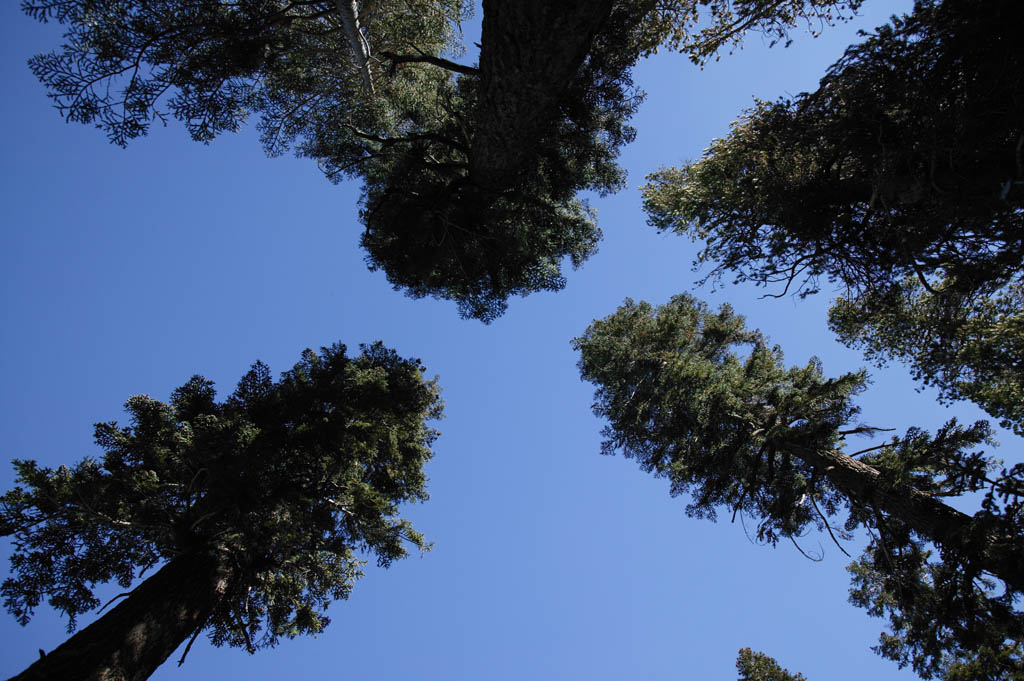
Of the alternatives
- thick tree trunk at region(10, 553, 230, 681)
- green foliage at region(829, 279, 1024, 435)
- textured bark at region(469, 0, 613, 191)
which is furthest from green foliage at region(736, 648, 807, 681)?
textured bark at region(469, 0, 613, 191)

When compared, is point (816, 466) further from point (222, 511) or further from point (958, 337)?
point (222, 511)

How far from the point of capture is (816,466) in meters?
6.99

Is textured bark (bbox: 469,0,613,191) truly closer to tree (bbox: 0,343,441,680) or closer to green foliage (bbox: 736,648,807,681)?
tree (bbox: 0,343,441,680)

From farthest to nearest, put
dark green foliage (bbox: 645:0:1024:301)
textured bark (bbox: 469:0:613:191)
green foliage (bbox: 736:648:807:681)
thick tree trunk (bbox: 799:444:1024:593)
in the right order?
green foliage (bbox: 736:648:807:681) < textured bark (bbox: 469:0:613:191) < thick tree trunk (bbox: 799:444:1024:593) < dark green foliage (bbox: 645:0:1024:301)

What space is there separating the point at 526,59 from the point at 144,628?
772 cm

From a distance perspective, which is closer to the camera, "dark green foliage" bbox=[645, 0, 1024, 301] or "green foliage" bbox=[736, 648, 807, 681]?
"dark green foliage" bbox=[645, 0, 1024, 301]

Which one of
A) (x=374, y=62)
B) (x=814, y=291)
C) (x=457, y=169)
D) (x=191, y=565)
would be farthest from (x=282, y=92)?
(x=814, y=291)

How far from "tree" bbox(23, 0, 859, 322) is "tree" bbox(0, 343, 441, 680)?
353cm

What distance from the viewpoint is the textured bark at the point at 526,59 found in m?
4.92

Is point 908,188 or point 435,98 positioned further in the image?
point 435,98

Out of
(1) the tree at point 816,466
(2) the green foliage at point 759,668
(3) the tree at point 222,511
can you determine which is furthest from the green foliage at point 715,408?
(3) the tree at point 222,511

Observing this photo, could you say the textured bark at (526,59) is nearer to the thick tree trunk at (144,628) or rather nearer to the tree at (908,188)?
the tree at (908,188)

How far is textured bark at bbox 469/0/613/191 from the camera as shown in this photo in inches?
194

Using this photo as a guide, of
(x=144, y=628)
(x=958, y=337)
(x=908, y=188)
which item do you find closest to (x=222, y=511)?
(x=144, y=628)
